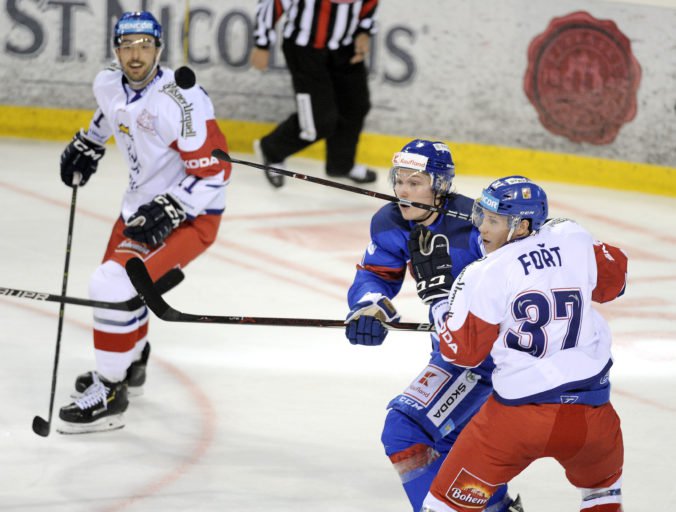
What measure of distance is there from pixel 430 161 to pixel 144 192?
1.33m

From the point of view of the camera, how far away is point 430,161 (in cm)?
325

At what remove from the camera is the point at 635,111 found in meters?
7.21

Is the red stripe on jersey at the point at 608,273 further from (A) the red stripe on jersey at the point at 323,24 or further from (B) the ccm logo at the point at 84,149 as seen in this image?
(A) the red stripe on jersey at the point at 323,24

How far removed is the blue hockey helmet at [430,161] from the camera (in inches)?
128

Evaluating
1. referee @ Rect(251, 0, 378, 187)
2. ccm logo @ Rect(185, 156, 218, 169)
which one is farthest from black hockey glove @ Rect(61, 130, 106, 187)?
referee @ Rect(251, 0, 378, 187)

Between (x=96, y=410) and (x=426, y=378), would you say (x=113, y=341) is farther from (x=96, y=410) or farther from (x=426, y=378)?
(x=426, y=378)

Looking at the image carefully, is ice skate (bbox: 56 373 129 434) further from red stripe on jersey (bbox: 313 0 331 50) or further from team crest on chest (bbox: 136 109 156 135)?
red stripe on jersey (bbox: 313 0 331 50)

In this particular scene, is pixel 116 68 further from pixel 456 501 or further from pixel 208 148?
pixel 456 501

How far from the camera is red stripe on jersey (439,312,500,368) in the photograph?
2732 millimetres

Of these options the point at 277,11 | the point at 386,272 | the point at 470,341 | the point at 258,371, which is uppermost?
the point at 470,341

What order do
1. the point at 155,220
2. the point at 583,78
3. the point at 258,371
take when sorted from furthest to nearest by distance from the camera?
the point at 583,78 < the point at 258,371 < the point at 155,220

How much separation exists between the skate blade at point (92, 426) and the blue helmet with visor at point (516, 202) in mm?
1676

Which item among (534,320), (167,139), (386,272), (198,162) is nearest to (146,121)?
(167,139)

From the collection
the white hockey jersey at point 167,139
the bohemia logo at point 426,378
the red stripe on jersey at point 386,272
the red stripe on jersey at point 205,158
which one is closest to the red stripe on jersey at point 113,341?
the white hockey jersey at point 167,139
